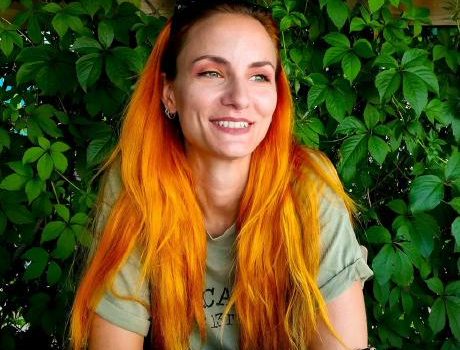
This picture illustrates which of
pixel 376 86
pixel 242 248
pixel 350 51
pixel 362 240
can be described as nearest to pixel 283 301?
pixel 242 248

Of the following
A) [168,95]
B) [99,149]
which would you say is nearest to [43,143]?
[99,149]

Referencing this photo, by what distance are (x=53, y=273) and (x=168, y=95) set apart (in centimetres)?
62

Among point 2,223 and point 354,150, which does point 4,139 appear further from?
point 354,150

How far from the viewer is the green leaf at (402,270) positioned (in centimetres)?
170

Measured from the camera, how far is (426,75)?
1697 mm

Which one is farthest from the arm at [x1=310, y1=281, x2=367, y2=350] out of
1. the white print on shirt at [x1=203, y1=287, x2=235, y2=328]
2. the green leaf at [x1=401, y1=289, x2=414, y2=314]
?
the green leaf at [x1=401, y1=289, x2=414, y2=314]

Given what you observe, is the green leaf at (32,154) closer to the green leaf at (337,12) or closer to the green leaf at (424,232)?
the green leaf at (337,12)

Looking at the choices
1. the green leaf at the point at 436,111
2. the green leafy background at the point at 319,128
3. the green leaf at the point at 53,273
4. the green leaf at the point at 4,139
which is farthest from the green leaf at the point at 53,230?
the green leaf at the point at 436,111

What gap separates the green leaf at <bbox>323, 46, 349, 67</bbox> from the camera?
1.76 m

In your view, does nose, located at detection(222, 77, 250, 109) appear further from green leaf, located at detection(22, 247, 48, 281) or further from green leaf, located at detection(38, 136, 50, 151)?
green leaf, located at detection(22, 247, 48, 281)

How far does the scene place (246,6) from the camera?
1.49 meters

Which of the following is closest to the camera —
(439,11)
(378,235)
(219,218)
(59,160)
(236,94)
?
(236,94)

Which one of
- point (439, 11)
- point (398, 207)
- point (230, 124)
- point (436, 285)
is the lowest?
point (436, 285)

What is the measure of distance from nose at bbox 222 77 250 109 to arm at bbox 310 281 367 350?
463 mm
